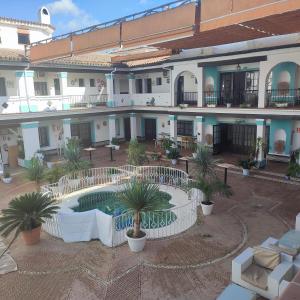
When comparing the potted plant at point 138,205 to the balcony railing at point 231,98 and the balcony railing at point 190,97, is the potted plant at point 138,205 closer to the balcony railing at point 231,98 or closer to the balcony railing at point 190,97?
the balcony railing at point 231,98

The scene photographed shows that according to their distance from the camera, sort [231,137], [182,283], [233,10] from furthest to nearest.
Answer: [231,137] < [182,283] < [233,10]

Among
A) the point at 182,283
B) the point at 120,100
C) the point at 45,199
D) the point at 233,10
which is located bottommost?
the point at 182,283

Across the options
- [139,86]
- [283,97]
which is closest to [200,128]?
[283,97]

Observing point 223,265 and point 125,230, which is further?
point 125,230

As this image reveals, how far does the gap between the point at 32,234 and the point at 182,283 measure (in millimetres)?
5074

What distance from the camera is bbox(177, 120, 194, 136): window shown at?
2503cm

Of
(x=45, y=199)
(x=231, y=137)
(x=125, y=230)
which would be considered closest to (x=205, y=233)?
(x=125, y=230)

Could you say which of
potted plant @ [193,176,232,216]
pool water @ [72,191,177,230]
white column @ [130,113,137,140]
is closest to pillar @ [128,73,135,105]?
white column @ [130,113,137,140]

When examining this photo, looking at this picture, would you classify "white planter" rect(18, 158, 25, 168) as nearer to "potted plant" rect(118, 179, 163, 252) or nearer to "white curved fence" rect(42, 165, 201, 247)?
"white curved fence" rect(42, 165, 201, 247)

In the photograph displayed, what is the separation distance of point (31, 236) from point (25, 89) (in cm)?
1240

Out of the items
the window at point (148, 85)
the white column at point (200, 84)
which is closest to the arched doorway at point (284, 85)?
the white column at point (200, 84)

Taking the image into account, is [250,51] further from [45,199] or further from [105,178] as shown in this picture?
[45,199]

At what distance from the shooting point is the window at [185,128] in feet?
82.1

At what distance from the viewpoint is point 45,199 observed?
10062mm
